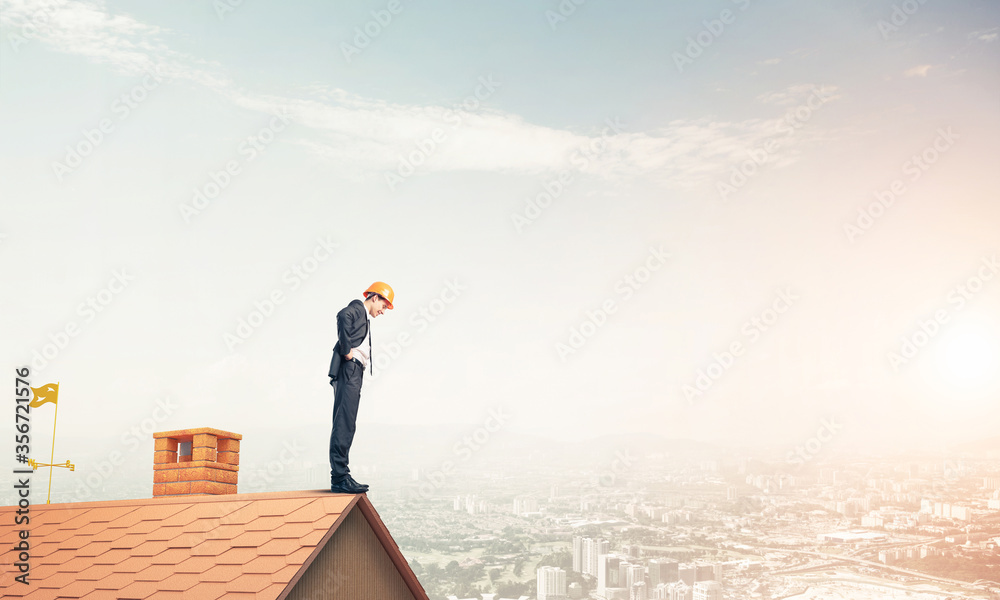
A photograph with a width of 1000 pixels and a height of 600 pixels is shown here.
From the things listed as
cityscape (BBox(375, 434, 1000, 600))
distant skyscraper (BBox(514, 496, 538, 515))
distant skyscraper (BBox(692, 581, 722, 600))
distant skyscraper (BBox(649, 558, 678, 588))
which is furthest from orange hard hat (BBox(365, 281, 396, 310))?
distant skyscraper (BBox(514, 496, 538, 515))

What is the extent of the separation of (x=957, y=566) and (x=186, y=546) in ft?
253

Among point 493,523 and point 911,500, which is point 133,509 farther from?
point 911,500

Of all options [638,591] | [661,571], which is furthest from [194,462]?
[661,571]

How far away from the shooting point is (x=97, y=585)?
778cm

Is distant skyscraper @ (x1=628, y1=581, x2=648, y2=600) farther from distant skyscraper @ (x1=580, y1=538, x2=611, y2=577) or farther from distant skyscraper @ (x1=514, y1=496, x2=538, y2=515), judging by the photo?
distant skyscraper @ (x1=514, y1=496, x2=538, y2=515)

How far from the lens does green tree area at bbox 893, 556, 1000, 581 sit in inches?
2557

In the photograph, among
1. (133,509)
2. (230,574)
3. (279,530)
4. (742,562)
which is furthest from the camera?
(742,562)

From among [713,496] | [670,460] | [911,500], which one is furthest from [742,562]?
[911,500]

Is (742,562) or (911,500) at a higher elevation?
(911,500)

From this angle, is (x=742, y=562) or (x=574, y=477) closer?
(x=742, y=562)

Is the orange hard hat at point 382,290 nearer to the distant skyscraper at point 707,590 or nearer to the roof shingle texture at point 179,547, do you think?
the roof shingle texture at point 179,547

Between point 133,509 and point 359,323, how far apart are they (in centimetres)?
359

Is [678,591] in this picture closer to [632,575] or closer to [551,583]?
[632,575]

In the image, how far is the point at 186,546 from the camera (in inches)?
314
